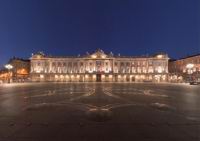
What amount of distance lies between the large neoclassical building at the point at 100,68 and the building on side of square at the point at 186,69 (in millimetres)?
7525

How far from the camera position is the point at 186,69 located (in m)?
117

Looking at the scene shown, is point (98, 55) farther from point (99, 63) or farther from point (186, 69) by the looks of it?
point (186, 69)

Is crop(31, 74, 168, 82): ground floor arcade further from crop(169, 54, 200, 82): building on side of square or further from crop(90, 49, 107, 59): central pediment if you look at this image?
crop(90, 49, 107, 59): central pediment

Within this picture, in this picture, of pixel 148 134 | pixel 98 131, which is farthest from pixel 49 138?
pixel 148 134

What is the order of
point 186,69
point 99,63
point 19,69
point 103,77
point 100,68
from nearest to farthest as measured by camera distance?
1. point 186,69
2. point 103,77
3. point 100,68
4. point 99,63
5. point 19,69

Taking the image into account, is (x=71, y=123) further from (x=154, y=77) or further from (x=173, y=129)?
(x=154, y=77)

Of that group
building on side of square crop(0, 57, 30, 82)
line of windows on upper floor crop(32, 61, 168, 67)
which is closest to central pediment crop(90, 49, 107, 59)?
line of windows on upper floor crop(32, 61, 168, 67)

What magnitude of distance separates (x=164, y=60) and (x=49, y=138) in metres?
130

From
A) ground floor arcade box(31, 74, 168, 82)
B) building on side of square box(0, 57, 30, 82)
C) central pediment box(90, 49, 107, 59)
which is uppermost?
central pediment box(90, 49, 107, 59)

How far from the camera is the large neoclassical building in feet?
412

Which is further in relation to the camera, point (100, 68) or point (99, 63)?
point (99, 63)

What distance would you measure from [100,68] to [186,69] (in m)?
49.0

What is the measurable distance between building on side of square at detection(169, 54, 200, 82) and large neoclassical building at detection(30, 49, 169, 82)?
24.7 ft

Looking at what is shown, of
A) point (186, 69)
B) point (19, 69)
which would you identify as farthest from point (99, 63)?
point (186, 69)
